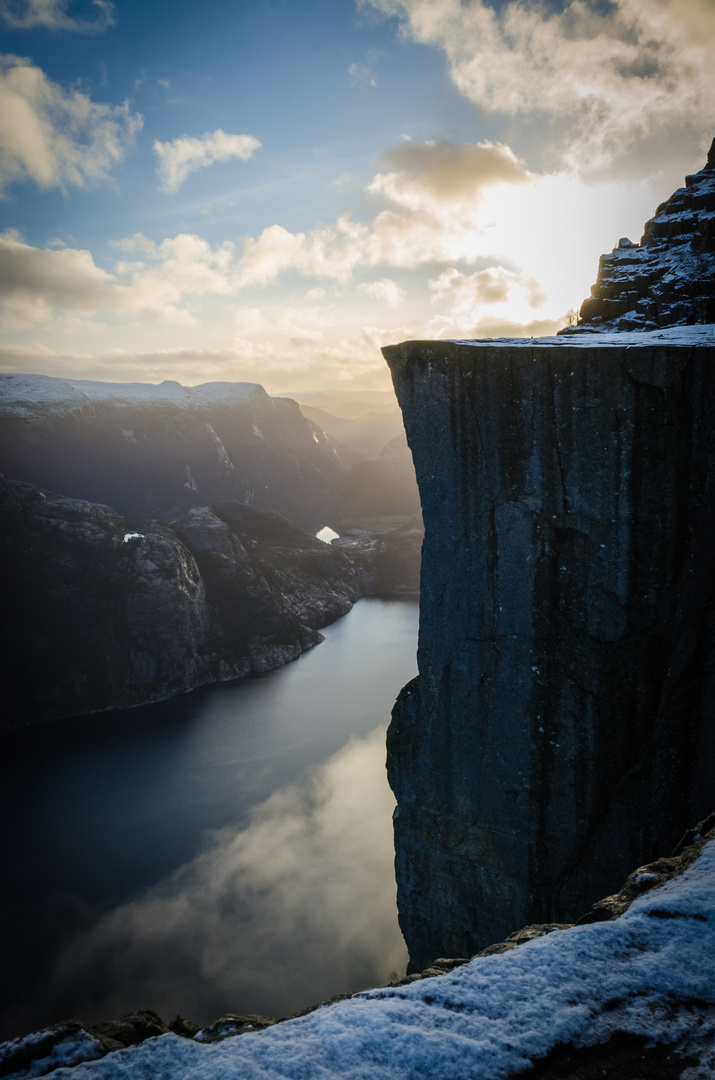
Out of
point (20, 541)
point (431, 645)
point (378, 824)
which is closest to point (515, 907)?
point (431, 645)

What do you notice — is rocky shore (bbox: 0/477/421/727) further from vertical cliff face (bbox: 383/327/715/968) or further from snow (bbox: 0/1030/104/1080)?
snow (bbox: 0/1030/104/1080)

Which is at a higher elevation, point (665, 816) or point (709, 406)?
point (709, 406)

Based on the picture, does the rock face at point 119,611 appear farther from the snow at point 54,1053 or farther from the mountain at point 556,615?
the snow at point 54,1053

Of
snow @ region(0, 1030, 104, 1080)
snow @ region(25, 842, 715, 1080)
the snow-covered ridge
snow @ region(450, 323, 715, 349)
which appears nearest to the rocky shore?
snow @ region(450, 323, 715, 349)

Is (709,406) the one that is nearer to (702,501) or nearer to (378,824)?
(702,501)

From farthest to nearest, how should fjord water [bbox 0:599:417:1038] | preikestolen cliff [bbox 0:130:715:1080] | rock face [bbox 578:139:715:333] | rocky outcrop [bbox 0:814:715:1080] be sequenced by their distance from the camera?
rock face [bbox 578:139:715:333]
fjord water [bbox 0:599:417:1038]
preikestolen cliff [bbox 0:130:715:1080]
rocky outcrop [bbox 0:814:715:1080]

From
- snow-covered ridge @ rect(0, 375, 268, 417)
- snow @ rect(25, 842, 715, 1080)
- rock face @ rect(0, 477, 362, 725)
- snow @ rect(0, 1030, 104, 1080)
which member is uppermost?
snow-covered ridge @ rect(0, 375, 268, 417)

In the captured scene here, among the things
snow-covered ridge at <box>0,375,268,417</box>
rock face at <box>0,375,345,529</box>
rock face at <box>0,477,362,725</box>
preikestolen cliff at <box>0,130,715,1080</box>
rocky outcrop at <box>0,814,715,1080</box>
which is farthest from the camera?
snow-covered ridge at <box>0,375,268,417</box>
